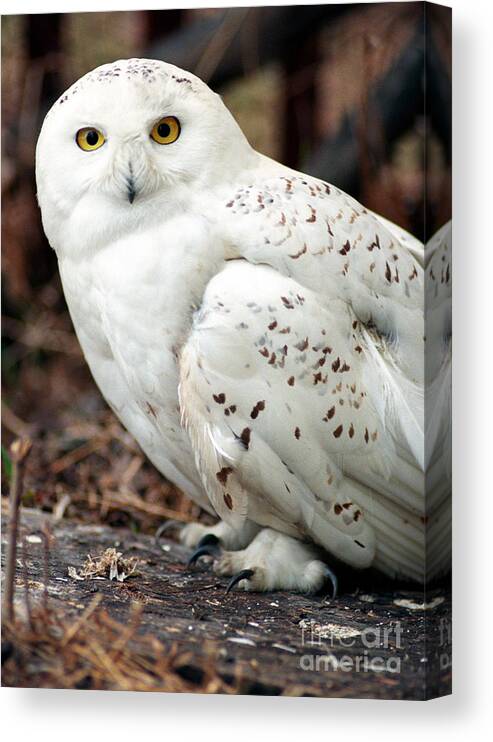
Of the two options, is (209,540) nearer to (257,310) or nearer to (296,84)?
(257,310)

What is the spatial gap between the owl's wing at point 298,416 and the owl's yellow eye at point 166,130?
1.00ft

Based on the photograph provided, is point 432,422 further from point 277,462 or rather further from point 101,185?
point 101,185

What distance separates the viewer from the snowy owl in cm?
273

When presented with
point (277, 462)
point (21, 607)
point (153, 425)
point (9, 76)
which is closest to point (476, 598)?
point (277, 462)

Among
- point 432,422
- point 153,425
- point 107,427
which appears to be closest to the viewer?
point 432,422

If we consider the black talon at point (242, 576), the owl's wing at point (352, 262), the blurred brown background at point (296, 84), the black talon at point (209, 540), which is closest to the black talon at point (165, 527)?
the black talon at point (209, 540)

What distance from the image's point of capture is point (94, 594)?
3.01 meters

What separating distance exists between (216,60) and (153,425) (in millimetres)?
844

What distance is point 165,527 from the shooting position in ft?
11.1

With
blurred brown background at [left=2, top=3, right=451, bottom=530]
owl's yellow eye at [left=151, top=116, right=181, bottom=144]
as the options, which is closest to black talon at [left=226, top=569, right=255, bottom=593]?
blurred brown background at [left=2, top=3, right=451, bottom=530]

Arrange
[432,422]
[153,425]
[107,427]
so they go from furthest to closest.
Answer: [107,427] → [153,425] → [432,422]

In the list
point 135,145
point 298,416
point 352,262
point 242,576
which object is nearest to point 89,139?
point 135,145

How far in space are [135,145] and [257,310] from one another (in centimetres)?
44

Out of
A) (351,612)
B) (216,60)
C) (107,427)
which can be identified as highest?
(216,60)
